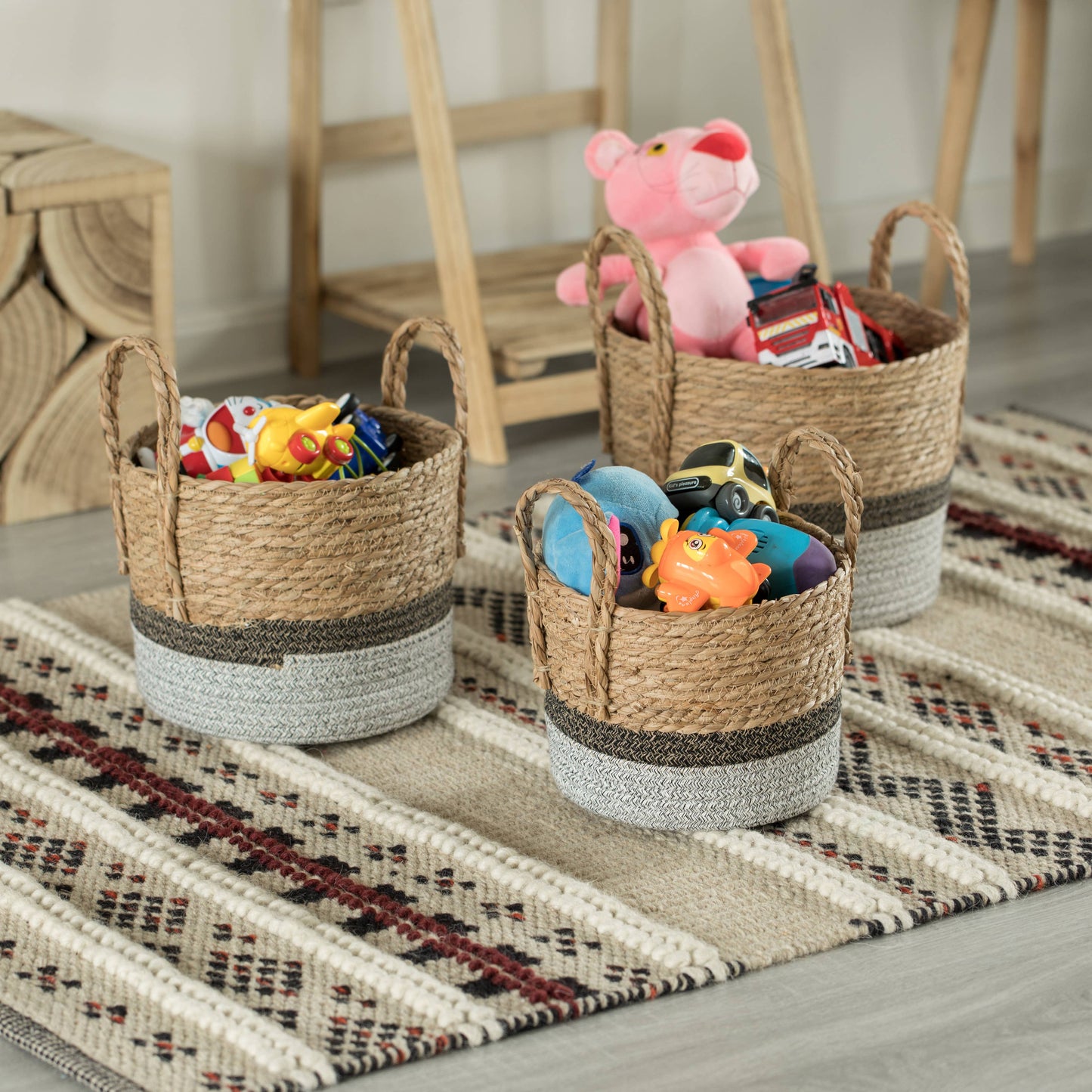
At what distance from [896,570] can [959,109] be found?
1228 millimetres

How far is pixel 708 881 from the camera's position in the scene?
108cm

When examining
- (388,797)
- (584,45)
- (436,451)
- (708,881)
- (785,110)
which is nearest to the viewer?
(708,881)

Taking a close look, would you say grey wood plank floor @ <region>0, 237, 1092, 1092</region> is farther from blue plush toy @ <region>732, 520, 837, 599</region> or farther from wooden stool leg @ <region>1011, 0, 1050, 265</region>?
wooden stool leg @ <region>1011, 0, 1050, 265</region>

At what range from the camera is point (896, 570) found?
145 centimetres

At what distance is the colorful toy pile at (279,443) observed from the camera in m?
1.23

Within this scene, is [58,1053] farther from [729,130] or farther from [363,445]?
[729,130]

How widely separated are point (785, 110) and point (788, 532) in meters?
1.10

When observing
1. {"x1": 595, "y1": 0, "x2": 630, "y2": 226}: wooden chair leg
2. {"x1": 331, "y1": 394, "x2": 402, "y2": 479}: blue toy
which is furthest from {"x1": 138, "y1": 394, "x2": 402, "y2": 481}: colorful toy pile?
{"x1": 595, "y1": 0, "x2": 630, "y2": 226}: wooden chair leg

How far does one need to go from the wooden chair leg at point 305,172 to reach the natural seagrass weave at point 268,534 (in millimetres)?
941

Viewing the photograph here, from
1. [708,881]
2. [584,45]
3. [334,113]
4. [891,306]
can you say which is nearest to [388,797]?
[708,881]

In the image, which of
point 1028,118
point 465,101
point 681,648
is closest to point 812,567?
point 681,648

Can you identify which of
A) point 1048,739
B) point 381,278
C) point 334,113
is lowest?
point 1048,739

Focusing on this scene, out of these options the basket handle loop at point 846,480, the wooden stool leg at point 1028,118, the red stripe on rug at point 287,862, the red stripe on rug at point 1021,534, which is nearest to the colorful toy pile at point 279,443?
the red stripe on rug at point 287,862

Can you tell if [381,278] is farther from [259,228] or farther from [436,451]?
[436,451]
